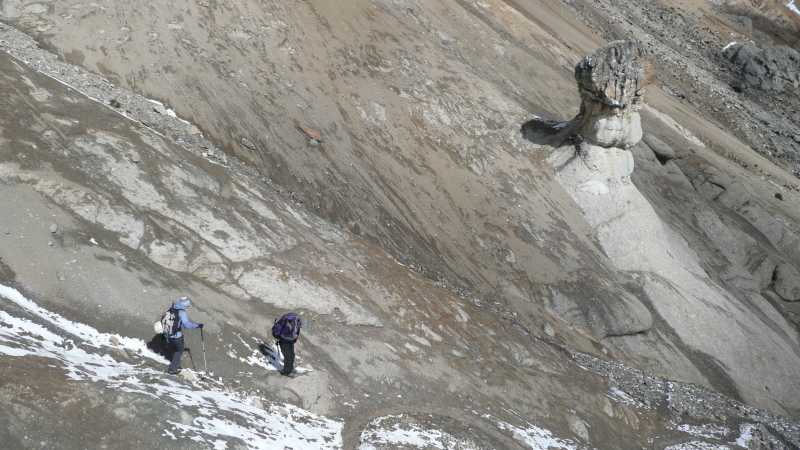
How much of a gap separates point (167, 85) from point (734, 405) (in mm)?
18299

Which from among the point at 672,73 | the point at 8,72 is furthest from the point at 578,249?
the point at 672,73

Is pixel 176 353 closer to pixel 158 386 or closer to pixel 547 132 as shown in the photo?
pixel 158 386

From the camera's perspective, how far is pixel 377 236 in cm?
2152

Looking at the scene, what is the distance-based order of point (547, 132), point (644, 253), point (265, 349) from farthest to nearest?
point (547, 132) < point (644, 253) < point (265, 349)

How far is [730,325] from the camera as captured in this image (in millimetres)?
24609

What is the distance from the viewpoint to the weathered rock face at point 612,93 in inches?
998

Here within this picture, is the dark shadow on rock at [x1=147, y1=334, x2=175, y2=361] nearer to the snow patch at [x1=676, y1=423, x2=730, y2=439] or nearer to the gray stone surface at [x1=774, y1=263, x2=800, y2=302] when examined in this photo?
the snow patch at [x1=676, y1=423, x2=730, y2=439]

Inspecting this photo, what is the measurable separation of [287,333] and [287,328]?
0.28 feet

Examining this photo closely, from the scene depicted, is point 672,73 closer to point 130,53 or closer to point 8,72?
point 130,53

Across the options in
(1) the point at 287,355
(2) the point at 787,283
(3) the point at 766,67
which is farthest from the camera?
(3) the point at 766,67

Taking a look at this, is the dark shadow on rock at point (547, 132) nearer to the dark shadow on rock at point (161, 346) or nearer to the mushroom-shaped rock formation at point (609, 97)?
the mushroom-shaped rock formation at point (609, 97)

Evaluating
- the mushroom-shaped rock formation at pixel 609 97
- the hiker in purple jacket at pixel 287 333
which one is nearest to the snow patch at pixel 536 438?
the hiker in purple jacket at pixel 287 333

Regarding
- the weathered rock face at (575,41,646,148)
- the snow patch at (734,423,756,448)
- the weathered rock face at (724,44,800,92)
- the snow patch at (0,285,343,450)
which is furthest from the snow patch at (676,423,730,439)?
the weathered rock face at (724,44,800,92)

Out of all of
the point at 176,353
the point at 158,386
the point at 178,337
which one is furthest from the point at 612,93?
the point at 158,386
